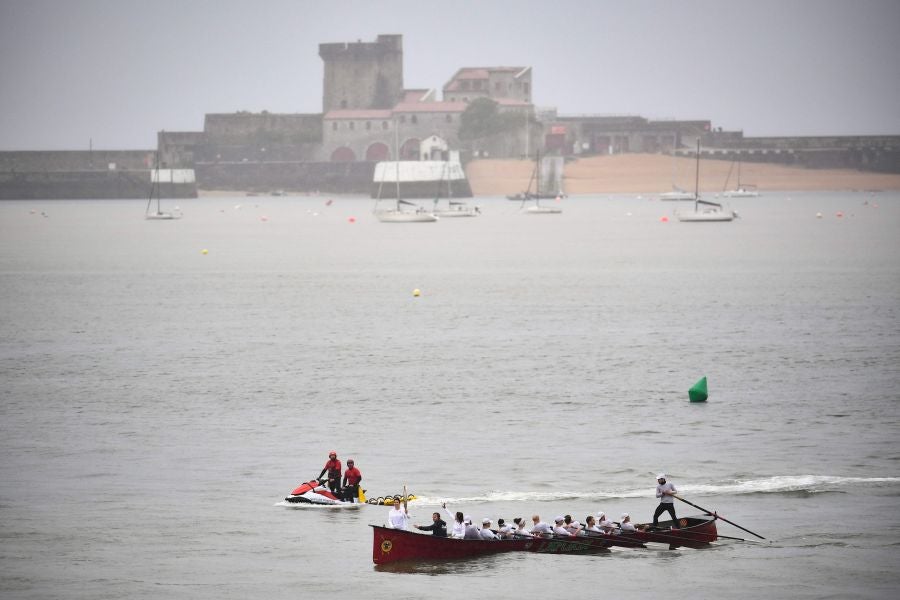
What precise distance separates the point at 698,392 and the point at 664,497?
47.7ft

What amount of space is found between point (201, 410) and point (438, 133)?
156m

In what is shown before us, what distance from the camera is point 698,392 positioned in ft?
141

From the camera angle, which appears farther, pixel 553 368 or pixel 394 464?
pixel 553 368

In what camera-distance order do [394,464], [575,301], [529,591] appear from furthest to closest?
[575,301], [394,464], [529,591]

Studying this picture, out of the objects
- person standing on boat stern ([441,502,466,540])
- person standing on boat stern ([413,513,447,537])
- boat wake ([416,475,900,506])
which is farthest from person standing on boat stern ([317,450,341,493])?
person standing on boat stern ([441,502,466,540])

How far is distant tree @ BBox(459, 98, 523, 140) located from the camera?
194375mm

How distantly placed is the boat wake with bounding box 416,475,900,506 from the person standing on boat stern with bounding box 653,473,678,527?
307 centimetres

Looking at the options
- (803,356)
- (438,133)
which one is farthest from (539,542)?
(438,133)

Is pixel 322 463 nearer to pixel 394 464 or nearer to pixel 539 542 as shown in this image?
pixel 394 464

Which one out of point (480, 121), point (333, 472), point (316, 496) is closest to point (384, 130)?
point (480, 121)

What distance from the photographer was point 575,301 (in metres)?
73.3

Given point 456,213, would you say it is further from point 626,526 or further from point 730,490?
point 626,526

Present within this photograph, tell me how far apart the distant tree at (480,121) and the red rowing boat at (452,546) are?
168m

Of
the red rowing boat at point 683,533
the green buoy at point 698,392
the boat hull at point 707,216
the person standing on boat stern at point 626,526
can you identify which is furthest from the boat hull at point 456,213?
the person standing on boat stern at point 626,526
